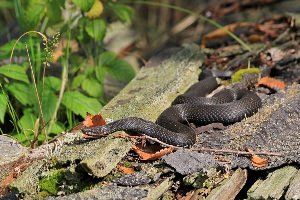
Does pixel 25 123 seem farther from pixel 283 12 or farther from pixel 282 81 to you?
pixel 283 12

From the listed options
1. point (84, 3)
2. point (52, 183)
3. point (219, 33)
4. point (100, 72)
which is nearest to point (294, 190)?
point (52, 183)

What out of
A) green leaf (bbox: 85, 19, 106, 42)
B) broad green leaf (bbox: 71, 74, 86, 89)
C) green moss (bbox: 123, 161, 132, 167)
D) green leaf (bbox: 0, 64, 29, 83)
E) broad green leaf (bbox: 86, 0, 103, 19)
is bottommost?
green moss (bbox: 123, 161, 132, 167)

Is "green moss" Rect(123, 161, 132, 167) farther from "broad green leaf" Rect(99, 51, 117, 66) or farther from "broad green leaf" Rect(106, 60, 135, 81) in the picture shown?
"broad green leaf" Rect(99, 51, 117, 66)

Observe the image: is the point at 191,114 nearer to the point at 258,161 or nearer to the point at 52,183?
the point at 258,161

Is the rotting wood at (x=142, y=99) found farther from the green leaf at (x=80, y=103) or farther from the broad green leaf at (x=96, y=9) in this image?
the broad green leaf at (x=96, y=9)

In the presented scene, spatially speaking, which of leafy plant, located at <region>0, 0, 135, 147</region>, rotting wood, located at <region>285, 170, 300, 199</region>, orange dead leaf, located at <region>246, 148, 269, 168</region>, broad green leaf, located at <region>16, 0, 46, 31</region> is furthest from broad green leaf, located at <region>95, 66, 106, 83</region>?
rotting wood, located at <region>285, 170, 300, 199</region>

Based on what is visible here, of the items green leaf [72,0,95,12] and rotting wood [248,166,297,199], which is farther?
green leaf [72,0,95,12]

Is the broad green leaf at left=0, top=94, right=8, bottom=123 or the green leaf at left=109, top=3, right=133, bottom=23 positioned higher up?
the green leaf at left=109, top=3, right=133, bottom=23

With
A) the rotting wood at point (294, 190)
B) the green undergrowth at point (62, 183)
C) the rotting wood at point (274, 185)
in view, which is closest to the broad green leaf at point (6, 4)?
the green undergrowth at point (62, 183)
